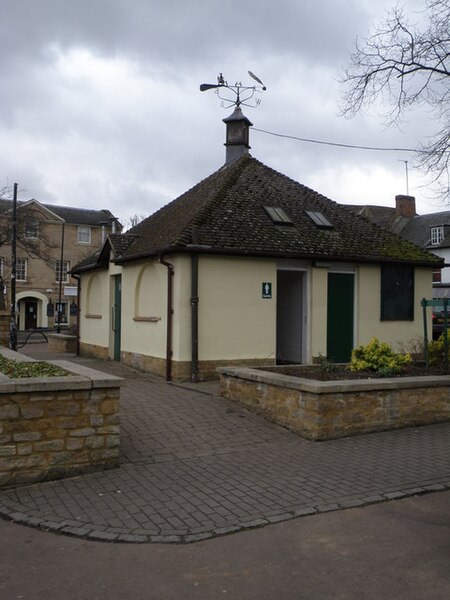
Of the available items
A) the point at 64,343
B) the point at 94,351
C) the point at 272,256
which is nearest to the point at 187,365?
the point at 272,256

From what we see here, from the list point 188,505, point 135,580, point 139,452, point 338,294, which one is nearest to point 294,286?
point 338,294

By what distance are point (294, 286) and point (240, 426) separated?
23.2ft

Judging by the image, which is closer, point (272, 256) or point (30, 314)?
point (272, 256)

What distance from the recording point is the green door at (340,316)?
1484 cm

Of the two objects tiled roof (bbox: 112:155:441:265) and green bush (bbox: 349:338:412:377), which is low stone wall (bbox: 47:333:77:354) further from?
green bush (bbox: 349:338:412:377)

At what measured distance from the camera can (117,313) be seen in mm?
17172

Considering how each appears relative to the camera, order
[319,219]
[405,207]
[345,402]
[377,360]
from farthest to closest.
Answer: [405,207] → [319,219] → [377,360] → [345,402]

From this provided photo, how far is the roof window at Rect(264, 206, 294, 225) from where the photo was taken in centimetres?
1490

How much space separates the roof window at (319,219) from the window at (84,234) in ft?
145

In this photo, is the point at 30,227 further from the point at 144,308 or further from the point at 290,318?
the point at 290,318

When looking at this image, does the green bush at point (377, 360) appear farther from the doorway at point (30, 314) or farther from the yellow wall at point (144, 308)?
the doorway at point (30, 314)

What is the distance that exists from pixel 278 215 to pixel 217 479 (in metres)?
9.67

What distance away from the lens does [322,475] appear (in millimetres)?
6672

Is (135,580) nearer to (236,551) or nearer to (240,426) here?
(236,551)
